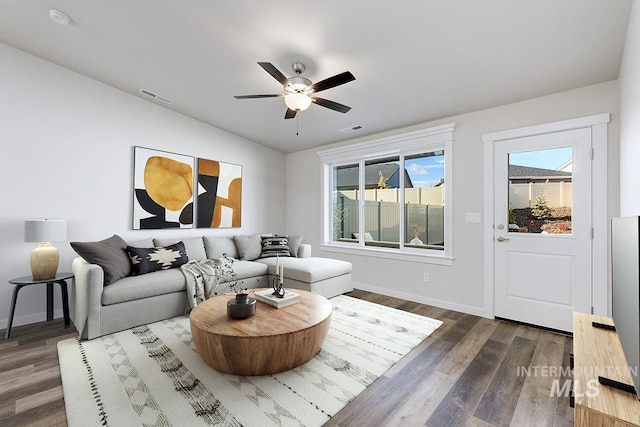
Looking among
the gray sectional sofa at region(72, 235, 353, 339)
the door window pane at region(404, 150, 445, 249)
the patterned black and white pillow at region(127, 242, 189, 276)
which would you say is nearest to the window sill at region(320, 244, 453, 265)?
the door window pane at region(404, 150, 445, 249)

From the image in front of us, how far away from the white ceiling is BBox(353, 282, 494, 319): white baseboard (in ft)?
7.87

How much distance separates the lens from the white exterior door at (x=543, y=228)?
9.21ft

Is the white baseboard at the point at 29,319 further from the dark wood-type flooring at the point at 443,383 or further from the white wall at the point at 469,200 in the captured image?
the white wall at the point at 469,200

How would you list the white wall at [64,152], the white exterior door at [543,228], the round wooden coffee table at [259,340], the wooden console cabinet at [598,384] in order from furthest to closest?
the white wall at [64,152] < the white exterior door at [543,228] < the round wooden coffee table at [259,340] < the wooden console cabinet at [598,384]

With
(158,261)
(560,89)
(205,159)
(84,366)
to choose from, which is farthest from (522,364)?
(205,159)

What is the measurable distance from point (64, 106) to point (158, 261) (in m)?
2.10

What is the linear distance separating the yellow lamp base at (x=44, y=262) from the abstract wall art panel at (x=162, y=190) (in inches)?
38.0

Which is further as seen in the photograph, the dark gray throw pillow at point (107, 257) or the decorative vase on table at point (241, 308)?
the dark gray throw pillow at point (107, 257)

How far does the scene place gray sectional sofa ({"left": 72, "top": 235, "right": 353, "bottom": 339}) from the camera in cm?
268

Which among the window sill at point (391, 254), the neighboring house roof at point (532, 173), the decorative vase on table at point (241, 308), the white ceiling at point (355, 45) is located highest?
the white ceiling at point (355, 45)

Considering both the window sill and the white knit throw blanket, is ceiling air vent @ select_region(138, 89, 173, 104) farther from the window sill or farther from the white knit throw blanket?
the window sill

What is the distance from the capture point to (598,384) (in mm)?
1128

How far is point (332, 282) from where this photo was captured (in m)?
4.00

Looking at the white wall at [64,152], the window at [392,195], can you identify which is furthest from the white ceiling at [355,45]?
the window at [392,195]
